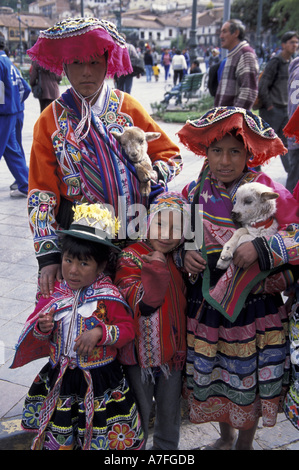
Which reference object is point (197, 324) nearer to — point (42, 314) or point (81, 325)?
point (81, 325)

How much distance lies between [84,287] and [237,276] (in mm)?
679

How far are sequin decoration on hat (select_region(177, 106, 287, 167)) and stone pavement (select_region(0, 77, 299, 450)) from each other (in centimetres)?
153

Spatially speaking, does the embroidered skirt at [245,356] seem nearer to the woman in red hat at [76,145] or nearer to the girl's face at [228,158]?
the girl's face at [228,158]

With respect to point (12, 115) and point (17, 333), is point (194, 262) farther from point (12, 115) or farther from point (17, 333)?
point (12, 115)

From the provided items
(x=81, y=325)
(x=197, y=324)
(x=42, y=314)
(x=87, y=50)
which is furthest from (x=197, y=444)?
(x=87, y=50)

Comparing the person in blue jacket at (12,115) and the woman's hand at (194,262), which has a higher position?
the woman's hand at (194,262)

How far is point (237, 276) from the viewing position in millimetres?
1932

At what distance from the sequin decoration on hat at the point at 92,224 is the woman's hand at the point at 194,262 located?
1.12 ft

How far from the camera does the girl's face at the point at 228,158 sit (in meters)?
1.98

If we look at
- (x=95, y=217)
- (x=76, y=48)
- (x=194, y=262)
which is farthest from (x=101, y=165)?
(x=194, y=262)

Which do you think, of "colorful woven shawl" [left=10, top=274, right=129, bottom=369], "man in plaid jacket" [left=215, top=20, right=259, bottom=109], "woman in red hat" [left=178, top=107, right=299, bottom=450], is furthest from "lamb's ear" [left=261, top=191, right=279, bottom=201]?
"man in plaid jacket" [left=215, top=20, right=259, bottom=109]

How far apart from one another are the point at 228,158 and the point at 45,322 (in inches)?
41.4

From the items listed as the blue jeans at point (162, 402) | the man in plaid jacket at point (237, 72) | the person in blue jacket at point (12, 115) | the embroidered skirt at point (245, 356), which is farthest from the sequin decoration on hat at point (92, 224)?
the person in blue jacket at point (12, 115)
